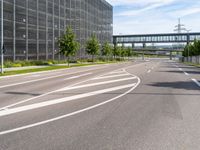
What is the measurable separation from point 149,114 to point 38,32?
48517mm

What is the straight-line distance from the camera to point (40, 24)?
185ft

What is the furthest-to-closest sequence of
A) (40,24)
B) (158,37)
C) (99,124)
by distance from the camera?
(158,37) → (40,24) → (99,124)

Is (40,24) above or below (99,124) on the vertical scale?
above

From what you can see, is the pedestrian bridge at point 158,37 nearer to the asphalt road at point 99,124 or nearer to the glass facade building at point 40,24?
the glass facade building at point 40,24

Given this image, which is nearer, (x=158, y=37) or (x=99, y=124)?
(x=99, y=124)

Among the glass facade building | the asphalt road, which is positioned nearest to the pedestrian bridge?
the glass facade building

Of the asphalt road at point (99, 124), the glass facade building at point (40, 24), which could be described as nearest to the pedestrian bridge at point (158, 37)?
the glass facade building at point (40, 24)

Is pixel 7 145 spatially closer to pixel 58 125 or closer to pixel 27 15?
pixel 58 125

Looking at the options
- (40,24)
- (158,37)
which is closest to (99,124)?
(40,24)

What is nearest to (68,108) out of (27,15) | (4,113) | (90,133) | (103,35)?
(4,113)

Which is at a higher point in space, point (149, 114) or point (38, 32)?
point (38, 32)

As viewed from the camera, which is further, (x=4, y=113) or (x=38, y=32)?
(x=38, y=32)

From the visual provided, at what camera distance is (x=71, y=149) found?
551cm

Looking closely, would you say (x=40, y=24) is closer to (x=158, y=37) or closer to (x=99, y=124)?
(x=99, y=124)
